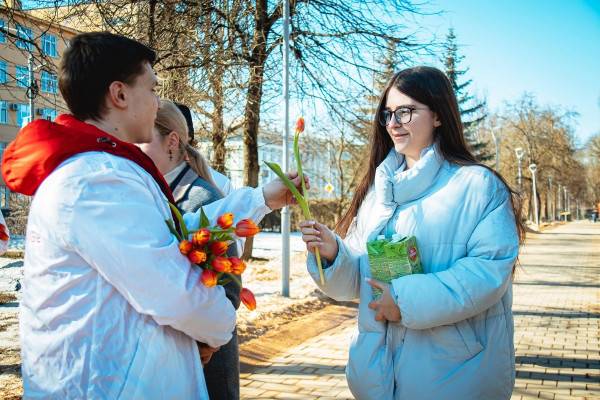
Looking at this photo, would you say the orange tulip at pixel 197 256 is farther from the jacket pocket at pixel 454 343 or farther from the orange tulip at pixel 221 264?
the jacket pocket at pixel 454 343

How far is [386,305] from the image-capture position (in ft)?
7.46

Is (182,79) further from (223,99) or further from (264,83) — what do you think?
(264,83)

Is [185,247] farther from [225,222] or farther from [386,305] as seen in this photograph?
[386,305]

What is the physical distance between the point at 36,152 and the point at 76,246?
0.30 metres

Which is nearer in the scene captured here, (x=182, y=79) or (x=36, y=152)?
(x=36, y=152)

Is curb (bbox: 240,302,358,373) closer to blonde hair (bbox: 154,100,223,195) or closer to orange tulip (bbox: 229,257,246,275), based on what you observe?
blonde hair (bbox: 154,100,223,195)

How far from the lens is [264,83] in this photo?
1145 cm

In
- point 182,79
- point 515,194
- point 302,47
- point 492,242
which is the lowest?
point 492,242

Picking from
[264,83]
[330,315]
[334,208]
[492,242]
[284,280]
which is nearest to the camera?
[492,242]

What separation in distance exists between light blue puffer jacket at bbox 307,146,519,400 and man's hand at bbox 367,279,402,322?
0.04m

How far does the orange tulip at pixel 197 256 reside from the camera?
5.59 feet

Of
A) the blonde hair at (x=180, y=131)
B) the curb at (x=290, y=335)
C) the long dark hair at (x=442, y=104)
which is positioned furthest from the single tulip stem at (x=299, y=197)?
the curb at (x=290, y=335)

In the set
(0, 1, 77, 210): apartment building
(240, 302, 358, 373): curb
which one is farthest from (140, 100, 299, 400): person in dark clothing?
(240, 302, 358, 373): curb

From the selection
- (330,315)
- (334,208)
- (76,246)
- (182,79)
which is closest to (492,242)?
(76,246)
